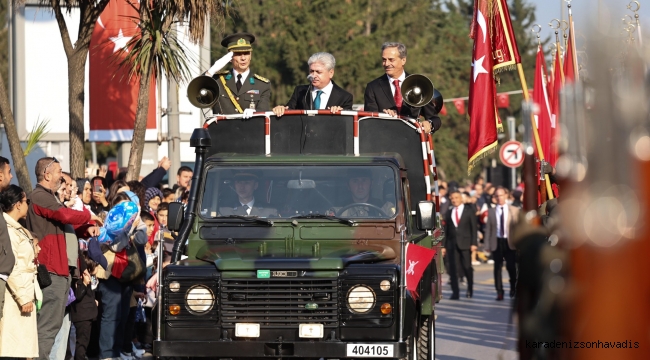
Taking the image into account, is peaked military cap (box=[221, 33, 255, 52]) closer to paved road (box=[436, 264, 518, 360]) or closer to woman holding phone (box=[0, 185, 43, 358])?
woman holding phone (box=[0, 185, 43, 358])

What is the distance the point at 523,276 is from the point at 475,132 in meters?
9.17

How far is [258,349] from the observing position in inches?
308

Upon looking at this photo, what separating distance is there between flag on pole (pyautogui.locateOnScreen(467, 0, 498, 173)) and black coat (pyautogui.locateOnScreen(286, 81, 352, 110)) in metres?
2.53

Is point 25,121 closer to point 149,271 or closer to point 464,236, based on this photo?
point 464,236

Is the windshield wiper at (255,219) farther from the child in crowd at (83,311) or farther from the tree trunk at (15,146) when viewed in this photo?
the tree trunk at (15,146)

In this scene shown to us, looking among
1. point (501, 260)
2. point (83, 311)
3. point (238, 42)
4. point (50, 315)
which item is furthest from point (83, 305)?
point (501, 260)

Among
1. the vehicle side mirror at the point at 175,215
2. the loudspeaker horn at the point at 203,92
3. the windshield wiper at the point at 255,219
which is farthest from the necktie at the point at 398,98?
the vehicle side mirror at the point at 175,215

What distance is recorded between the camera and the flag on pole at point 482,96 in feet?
43.1

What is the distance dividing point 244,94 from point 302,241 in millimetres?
2695

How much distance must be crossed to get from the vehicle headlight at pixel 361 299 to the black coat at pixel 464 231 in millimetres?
13914

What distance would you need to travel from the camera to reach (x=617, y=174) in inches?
116

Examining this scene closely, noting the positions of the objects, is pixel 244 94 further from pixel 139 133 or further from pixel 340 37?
pixel 340 37

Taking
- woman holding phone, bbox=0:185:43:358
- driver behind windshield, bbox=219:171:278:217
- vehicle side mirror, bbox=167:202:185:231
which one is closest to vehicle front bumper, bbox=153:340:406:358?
vehicle side mirror, bbox=167:202:185:231

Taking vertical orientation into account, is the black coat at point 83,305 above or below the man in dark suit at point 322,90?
below
